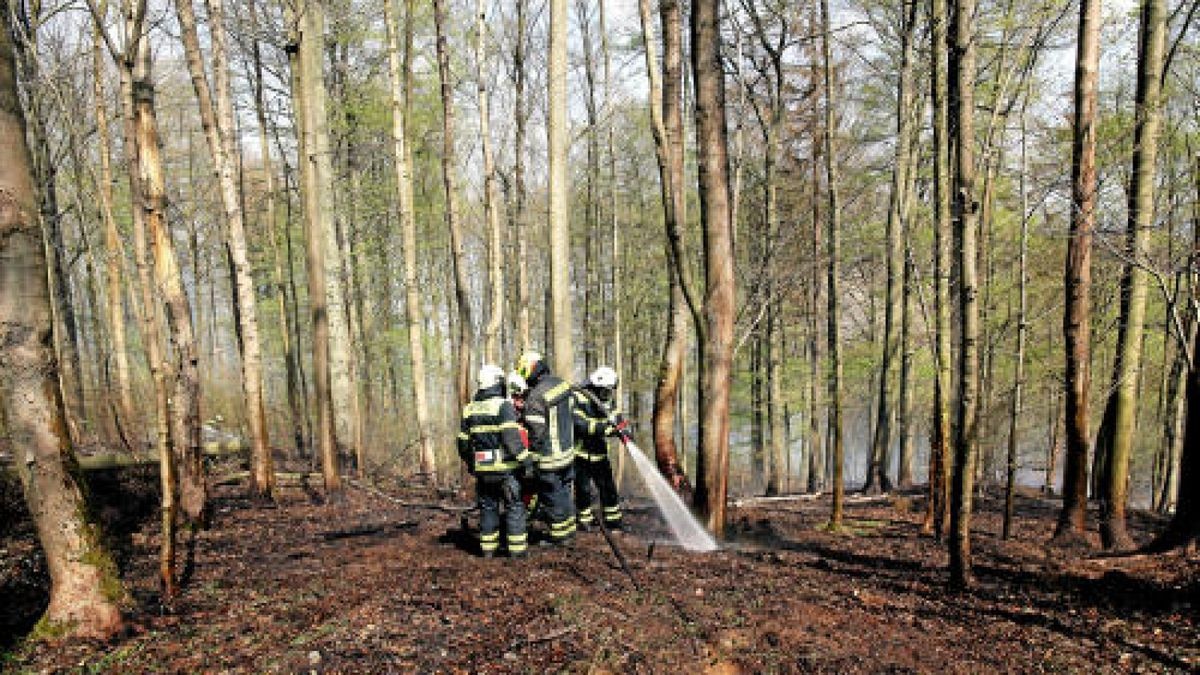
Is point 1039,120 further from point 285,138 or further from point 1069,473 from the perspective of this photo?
point 285,138

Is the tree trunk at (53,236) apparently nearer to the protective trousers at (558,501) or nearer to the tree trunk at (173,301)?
the tree trunk at (173,301)

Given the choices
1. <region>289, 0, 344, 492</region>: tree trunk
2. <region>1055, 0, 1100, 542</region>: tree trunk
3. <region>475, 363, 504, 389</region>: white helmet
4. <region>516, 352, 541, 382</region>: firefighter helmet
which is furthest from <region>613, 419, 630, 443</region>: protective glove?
<region>1055, 0, 1100, 542</region>: tree trunk

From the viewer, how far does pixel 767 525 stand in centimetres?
896

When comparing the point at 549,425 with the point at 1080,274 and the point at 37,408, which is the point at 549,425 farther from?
the point at 1080,274

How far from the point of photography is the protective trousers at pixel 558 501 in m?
6.92

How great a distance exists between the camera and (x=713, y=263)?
7.23 meters

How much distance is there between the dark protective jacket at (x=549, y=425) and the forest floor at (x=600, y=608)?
100 centimetres

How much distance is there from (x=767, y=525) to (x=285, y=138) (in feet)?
54.1

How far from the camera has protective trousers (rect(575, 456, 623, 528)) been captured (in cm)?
794

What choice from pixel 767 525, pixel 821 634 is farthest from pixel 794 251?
pixel 821 634

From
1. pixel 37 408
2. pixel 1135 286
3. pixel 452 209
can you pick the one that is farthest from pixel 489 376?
pixel 1135 286

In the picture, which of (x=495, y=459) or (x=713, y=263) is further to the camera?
(x=713, y=263)

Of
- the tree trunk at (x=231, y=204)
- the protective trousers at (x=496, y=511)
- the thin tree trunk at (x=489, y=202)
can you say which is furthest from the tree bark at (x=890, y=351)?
the tree trunk at (x=231, y=204)

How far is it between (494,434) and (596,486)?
1884mm
